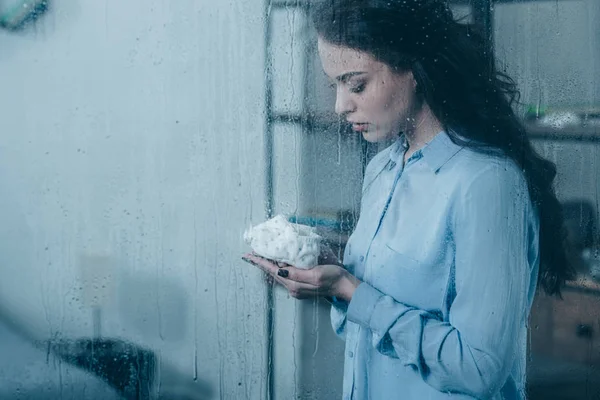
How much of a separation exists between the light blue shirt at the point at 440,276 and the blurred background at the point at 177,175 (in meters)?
0.06

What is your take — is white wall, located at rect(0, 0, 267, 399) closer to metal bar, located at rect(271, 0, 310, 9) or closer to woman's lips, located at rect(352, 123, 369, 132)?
metal bar, located at rect(271, 0, 310, 9)

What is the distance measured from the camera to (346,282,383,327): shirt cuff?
1.08 m

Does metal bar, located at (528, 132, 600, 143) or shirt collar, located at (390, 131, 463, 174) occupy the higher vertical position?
metal bar, located at (528, 132, 600, 143)

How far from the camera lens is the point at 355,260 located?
113cm

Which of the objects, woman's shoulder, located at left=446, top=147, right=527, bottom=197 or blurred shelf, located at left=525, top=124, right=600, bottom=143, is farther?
blurred shelf, located at left=525, top=124, right=600, bottom=143

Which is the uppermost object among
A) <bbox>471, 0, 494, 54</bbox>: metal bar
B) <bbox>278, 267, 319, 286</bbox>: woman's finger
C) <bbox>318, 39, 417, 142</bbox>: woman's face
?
<bbox>471, 0, 494, 54</bbox>: metal bar

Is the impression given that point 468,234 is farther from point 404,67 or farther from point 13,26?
point 13,26

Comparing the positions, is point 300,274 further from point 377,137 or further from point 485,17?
point 485,17

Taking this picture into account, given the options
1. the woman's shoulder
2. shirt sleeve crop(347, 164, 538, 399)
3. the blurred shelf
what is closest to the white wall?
shirt sleeve crop(347, 164, 538, 399)

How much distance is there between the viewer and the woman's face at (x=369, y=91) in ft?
3.52

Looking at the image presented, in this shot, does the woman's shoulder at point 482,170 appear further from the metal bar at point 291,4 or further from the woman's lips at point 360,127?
the metal bar at point 291,4

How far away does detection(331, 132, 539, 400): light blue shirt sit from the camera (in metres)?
1.02

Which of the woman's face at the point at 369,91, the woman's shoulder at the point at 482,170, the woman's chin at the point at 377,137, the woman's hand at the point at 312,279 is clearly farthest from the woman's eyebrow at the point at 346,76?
the woman's hand at the point at 312,279

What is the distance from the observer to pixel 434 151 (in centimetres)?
110
